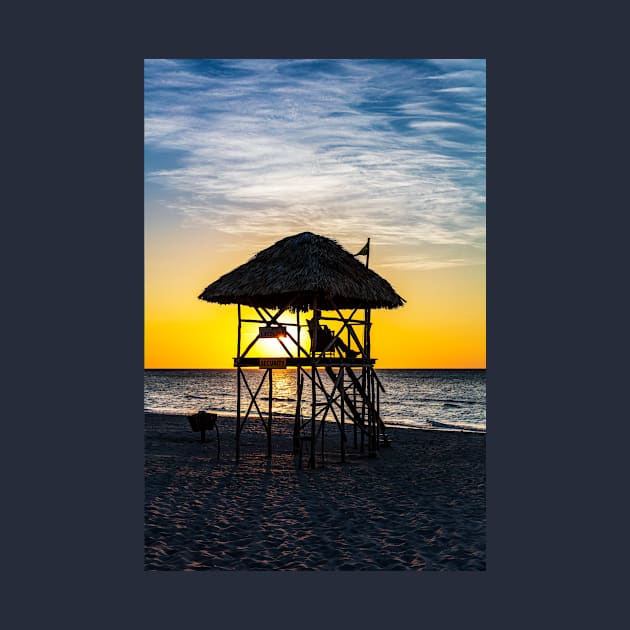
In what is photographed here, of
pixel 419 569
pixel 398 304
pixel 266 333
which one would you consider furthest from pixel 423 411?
pixel 419 569

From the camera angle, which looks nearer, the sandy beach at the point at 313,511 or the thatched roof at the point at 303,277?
the sandy beach at the point at 313,511

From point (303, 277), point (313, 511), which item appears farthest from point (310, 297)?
point (313, 511)

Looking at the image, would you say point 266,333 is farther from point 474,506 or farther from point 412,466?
point 474,506

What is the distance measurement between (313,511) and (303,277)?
597 centimetres

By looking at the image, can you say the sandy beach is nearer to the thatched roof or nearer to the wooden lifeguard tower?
the wooden lifeguard tower

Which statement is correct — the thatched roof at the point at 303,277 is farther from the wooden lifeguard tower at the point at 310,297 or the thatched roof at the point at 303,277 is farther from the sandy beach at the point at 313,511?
the sandy beach at the point at 313,511

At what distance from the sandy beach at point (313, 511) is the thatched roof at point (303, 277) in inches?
157

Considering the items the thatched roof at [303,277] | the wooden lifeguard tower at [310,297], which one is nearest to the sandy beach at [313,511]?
the wooden lifeguard tower at [310,297]

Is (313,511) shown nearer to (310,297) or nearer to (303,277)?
(303,277)

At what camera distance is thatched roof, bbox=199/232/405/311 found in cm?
1642

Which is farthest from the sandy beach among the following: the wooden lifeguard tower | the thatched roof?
the thatched roof

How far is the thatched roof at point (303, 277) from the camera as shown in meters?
16.4

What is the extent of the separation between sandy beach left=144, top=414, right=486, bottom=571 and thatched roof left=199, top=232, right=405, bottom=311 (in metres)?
4.00

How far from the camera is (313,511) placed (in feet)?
39.2
